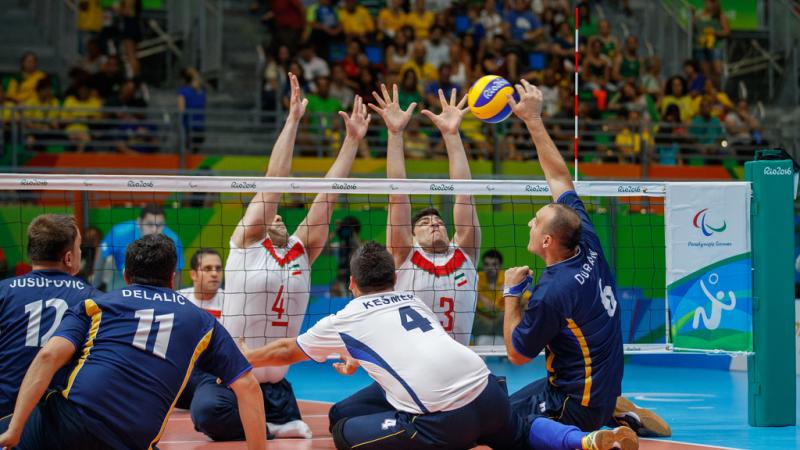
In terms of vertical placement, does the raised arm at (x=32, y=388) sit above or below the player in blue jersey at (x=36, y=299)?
below

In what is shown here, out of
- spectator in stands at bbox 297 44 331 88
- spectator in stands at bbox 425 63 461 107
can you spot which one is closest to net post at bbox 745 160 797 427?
spectator in stands at bbox 425 63 461 107

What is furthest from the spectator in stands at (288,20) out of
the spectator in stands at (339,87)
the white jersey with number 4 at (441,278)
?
the white jersey with number 4 at (441,278)

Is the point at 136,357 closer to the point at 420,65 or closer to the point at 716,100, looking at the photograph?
the point at 420,65

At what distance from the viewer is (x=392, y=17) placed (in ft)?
58.1

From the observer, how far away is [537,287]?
5.76 metres

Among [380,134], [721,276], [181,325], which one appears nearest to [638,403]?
[721,276]

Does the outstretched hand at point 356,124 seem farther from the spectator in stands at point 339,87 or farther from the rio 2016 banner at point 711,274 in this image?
the spectator in stands at point 339,87

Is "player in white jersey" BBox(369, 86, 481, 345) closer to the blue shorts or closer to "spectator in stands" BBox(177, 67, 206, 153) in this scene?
the blue shorts

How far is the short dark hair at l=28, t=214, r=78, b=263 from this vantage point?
5469 millimetres

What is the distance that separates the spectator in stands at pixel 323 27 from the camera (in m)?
17.0

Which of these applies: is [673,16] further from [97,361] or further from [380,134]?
[97,361]

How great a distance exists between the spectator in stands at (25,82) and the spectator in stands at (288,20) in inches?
151

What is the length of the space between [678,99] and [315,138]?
265 inches

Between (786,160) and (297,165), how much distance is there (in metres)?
7.28
